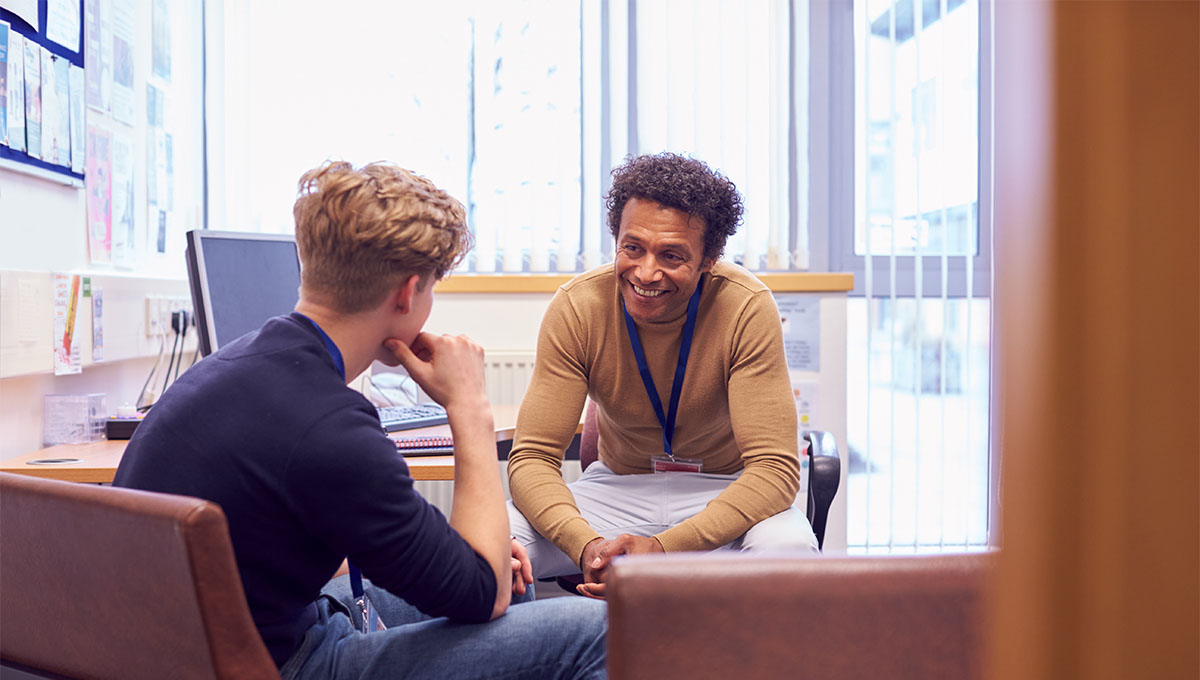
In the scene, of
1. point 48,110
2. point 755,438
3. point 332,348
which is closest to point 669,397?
point 755,438

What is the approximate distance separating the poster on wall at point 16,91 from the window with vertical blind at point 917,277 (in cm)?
244

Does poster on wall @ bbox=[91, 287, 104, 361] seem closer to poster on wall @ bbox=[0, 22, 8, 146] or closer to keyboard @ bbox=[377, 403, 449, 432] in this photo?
poster on wall @ bbox=[0, 22, 8, 146]

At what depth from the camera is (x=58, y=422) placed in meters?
2.01

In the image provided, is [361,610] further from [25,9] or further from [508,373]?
[508,373]

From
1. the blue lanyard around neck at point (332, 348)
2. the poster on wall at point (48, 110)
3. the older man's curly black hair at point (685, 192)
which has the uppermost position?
the poster on wall at point (48, 110)

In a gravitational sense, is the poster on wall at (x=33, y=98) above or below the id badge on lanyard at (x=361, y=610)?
above

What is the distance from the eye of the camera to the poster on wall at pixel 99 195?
2.21 metres

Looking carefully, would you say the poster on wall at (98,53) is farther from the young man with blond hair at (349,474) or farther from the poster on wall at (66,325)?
the young man with blond hair at (349,474)

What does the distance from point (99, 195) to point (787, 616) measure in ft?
7.32

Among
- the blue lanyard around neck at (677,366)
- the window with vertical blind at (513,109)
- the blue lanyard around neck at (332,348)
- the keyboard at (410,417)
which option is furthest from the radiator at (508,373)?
the blue lanyard around neck at (332,348)

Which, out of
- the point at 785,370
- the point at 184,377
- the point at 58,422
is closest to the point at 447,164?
the point at 58,422

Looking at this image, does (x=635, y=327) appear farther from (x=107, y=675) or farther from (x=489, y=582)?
(x=107, y=675)

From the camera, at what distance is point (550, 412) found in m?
1.77

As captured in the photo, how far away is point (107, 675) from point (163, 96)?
225cm
